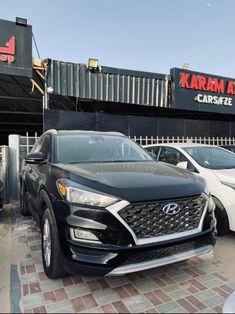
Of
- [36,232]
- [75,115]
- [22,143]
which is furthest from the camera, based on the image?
[75,115]

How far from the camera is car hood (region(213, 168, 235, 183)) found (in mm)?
4068

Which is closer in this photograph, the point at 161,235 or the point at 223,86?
the point at 161,235

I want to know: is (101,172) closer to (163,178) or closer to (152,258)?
(163,178)

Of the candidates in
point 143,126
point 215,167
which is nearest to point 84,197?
point 215,167

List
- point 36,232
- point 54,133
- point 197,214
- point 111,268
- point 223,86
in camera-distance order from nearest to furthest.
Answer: point 111,268
point 197,214
point 54,133
point 36,232
point 223,86

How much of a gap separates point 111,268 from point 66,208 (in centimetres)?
66

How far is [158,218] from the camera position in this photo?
254 cm

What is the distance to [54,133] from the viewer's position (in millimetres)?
4047

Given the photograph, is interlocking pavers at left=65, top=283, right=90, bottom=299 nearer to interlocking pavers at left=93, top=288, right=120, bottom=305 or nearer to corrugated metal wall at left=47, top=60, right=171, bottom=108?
interlocking pavers at left=93, top=288, right=120, bottom=305

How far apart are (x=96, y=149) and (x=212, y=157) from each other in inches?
92.2

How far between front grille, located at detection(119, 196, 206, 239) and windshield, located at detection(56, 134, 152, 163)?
4.03 feet

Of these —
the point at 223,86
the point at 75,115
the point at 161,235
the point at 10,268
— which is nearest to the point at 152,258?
the point at 161,235

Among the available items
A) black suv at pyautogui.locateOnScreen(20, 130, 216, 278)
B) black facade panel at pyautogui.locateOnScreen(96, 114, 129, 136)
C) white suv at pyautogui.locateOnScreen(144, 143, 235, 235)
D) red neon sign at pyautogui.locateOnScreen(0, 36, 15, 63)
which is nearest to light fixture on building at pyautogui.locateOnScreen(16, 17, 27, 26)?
red neon sign at pyautogui.locateOnScreen(0, 36, 15, 63)

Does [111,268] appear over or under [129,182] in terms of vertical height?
under
